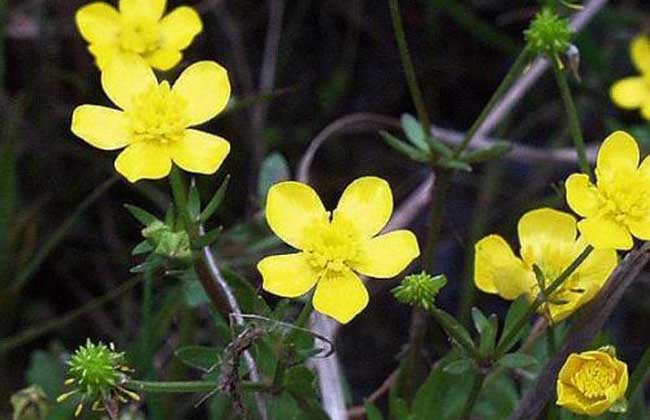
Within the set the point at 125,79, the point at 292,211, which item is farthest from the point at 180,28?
the point at 292,211

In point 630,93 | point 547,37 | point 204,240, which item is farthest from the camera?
point 630,93

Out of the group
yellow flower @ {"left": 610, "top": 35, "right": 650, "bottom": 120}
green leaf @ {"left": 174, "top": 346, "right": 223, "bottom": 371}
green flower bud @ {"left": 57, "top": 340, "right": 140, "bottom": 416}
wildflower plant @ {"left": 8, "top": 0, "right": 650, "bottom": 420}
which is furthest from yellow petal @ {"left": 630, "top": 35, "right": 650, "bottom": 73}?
green flower bud @ {"left": 57, "top": 340, "right": 140, "bottom": 416}

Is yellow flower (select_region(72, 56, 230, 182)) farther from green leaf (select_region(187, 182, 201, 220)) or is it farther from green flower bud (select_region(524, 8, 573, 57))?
green flower bud (select_region(524, 8, 573, 57))

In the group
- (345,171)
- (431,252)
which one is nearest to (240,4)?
(345,171)

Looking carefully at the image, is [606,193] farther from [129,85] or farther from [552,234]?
[129,85]

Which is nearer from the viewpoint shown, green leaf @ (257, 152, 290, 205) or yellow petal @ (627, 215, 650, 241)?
yellow petal @ (627, 215, 650, 241)

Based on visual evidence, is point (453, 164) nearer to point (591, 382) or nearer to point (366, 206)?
point (366, 206)

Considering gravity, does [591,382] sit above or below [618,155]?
below
